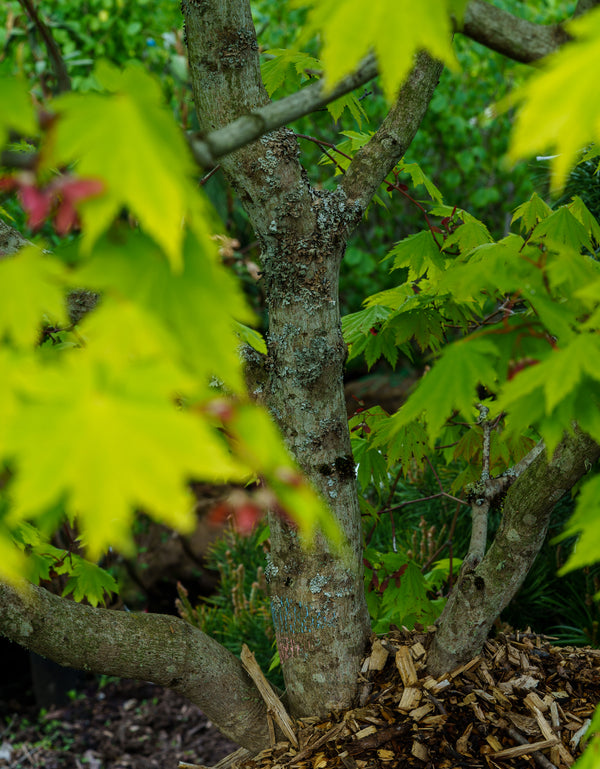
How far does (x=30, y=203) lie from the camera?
0.58 meters

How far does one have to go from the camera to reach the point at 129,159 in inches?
20.7

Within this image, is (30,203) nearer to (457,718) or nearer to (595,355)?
(595,355)

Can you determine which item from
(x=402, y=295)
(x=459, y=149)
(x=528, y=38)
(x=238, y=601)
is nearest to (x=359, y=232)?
(x=459, y=149)

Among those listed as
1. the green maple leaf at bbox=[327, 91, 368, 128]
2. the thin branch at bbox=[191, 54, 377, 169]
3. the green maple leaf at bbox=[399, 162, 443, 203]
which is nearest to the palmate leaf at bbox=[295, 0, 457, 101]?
the thin branch at bbox=[191, 54, 377, 169]

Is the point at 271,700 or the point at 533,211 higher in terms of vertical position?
the point at 533,211

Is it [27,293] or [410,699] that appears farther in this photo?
[410,699]

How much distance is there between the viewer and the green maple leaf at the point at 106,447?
1.52ft

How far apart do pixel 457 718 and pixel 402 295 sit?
89cm

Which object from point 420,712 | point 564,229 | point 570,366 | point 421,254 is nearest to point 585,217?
point 564,229

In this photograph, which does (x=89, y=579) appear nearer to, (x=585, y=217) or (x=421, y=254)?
(x=421, y=254)

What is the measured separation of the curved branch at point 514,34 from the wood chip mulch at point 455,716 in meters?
1.15

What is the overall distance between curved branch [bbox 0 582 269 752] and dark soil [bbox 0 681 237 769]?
1.31 metres

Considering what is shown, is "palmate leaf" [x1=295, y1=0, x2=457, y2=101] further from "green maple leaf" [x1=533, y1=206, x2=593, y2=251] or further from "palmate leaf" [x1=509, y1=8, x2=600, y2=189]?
"green maple leaf" [x1=533, y1=206, x2=593, y2=251]

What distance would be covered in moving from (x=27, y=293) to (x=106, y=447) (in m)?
0.17
